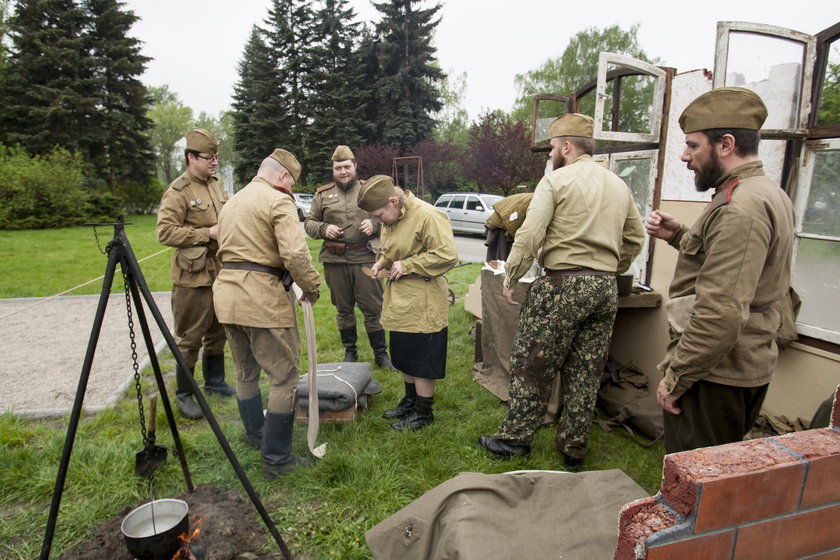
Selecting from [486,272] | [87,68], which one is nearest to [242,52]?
[87,68]

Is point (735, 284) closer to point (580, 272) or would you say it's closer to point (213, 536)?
point (580, 272)

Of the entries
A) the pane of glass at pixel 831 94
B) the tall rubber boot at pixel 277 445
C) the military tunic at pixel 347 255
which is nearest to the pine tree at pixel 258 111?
the military tunic at pixel 347 255

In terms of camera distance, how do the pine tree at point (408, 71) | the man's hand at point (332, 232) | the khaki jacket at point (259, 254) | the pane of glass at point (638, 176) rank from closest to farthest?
the khaki jacket at point (259, 254) → the pane of glass at point (638, 176) → the man's hand at point (332, 232) → the pine tree at point (408, 71)

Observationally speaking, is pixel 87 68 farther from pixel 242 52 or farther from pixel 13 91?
pixel 242 52

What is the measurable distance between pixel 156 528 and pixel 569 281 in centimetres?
256

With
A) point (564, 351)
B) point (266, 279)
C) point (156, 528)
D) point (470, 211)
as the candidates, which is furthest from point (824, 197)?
point (470, 211)

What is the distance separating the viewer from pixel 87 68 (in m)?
26.5

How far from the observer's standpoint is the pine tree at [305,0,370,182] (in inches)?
1247

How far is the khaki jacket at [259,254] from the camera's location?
302 cm

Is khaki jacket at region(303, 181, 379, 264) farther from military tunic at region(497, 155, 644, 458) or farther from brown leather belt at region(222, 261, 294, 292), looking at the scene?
military tunic at region(497, 155, 644, 458)

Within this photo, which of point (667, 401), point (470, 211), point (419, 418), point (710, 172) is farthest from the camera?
point (470, 211)

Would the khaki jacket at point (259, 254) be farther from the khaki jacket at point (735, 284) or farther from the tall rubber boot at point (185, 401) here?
the khaki jacket at point (735, 284)

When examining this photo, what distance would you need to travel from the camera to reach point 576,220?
291 cm

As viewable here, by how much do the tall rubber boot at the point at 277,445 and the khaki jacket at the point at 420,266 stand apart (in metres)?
0.99
